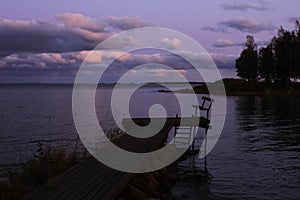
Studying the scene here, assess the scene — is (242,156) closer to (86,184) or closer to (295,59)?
(86,184)

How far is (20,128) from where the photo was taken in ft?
96.1

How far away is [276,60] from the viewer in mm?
90750

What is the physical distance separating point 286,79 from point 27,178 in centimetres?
9370

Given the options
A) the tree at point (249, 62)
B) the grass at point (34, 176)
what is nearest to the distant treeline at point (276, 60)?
the tree at point (249, 62)

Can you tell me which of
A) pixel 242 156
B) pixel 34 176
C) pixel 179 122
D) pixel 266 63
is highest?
pixel 266 63

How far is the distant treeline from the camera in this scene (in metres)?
87.0

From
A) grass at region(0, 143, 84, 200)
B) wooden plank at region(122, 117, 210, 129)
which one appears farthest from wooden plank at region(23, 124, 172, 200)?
wooden plank at region(122, 117, 210, 129)

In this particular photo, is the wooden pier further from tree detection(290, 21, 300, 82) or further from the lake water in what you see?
tree detection(290, 21, 300, 82)

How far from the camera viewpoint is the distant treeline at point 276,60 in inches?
3425

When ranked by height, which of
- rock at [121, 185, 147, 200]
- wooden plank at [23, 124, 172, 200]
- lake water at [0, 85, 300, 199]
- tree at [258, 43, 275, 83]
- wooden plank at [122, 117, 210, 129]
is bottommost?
lake water at [0, 85, 300, 199]

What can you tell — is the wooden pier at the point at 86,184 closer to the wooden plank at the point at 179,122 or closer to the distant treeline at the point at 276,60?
the wooden plank at the point at 179,122

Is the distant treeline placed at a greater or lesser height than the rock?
greater

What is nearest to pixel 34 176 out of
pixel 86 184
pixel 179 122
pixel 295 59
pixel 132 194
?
pixel 86 184

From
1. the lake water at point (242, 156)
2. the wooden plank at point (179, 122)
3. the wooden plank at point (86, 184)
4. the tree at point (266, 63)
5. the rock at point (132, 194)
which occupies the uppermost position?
the tree at point (266, 63)
